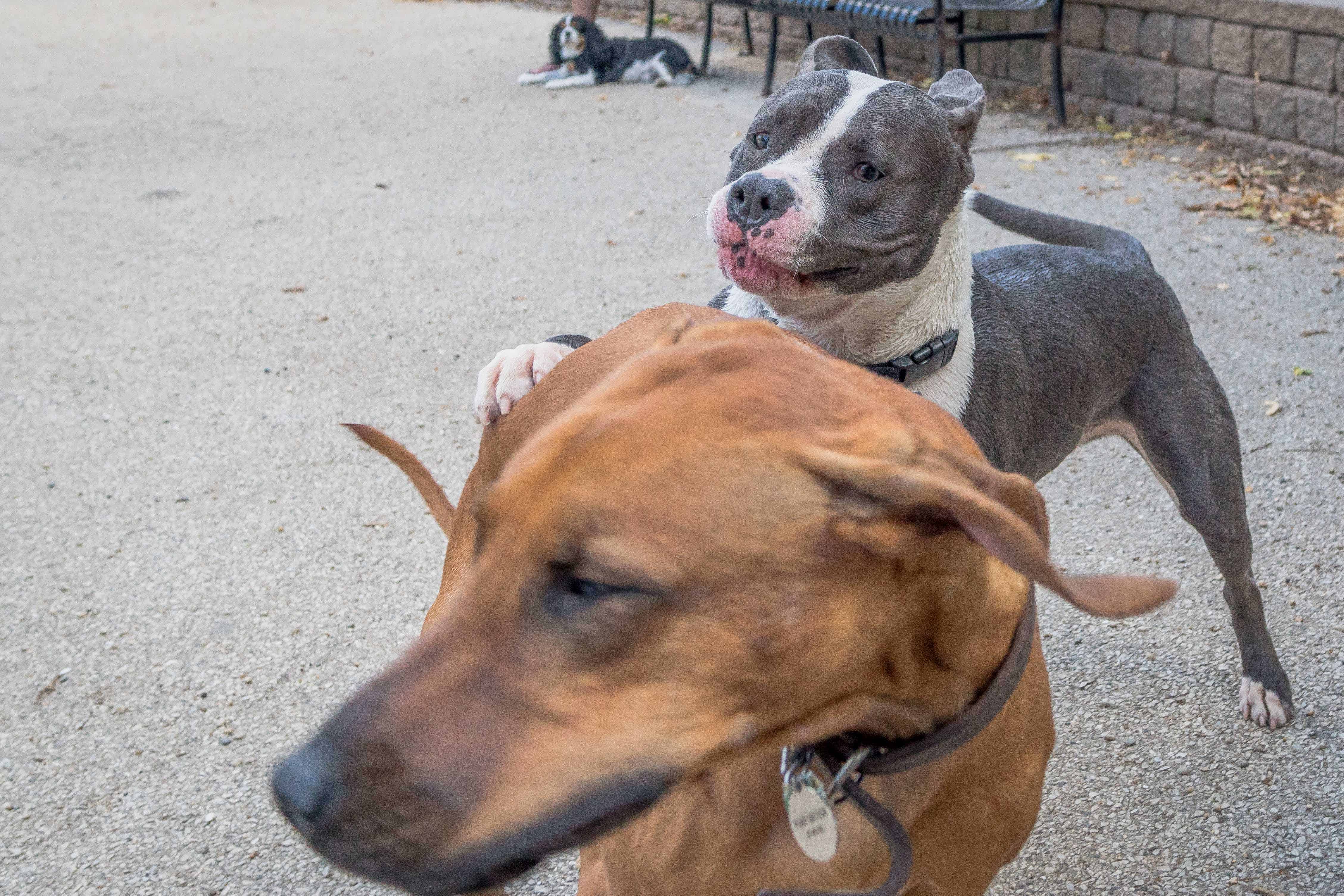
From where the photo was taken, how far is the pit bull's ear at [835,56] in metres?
3.10

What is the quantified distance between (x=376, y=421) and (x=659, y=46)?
579 cm

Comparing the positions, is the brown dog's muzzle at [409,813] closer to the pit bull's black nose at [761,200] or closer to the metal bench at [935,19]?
the pit bull's black nose at [761,200]

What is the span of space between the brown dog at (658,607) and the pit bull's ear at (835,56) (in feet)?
6.33

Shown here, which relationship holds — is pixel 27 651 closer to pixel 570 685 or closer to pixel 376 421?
pixel 376 421

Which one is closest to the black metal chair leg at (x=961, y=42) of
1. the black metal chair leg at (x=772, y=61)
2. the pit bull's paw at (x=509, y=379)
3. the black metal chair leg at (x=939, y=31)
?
the black metal chair leg at (x=939, y=31)

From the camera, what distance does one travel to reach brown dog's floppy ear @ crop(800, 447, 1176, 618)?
1200 millimetres

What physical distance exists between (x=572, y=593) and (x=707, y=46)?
8.77m

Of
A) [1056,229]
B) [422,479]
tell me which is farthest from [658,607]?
[1056,229]

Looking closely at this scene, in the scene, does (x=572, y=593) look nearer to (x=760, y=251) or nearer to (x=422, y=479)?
(x=422, y=479)

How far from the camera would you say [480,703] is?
1246mm

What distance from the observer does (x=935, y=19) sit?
6.94 metres

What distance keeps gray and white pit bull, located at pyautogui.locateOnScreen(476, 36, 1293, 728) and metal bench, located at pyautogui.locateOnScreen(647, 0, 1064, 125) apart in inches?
172

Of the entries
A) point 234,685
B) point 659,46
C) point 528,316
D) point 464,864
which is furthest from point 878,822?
point 659,46

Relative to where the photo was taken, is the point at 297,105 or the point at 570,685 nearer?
the point at 570,685
